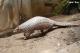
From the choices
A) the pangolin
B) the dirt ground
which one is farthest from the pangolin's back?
the dirt ground

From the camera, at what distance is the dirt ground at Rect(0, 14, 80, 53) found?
3332mm

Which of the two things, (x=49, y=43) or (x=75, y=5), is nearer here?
(x=49, y=43)

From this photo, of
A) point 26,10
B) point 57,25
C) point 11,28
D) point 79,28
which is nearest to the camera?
point 79,28

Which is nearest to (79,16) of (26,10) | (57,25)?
(57,25)

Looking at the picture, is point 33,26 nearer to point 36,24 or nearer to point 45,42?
point 36,24

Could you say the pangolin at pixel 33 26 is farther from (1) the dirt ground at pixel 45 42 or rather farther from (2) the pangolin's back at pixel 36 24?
(1) the dirt ground at pixel 45 42

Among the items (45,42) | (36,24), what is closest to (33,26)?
(36,24)

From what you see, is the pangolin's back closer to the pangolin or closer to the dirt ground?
the pangolin

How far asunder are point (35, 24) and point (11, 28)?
1.01m

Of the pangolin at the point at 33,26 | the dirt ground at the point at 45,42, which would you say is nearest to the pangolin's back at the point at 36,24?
the pangolin at the point at 33,26

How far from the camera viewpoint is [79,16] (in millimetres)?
4938

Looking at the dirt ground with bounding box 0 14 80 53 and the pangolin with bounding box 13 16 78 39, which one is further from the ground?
the pangolin with bounding box 13 16 78 39

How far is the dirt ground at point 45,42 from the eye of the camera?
333 cm

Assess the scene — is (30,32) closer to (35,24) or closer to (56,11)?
(35,24)
